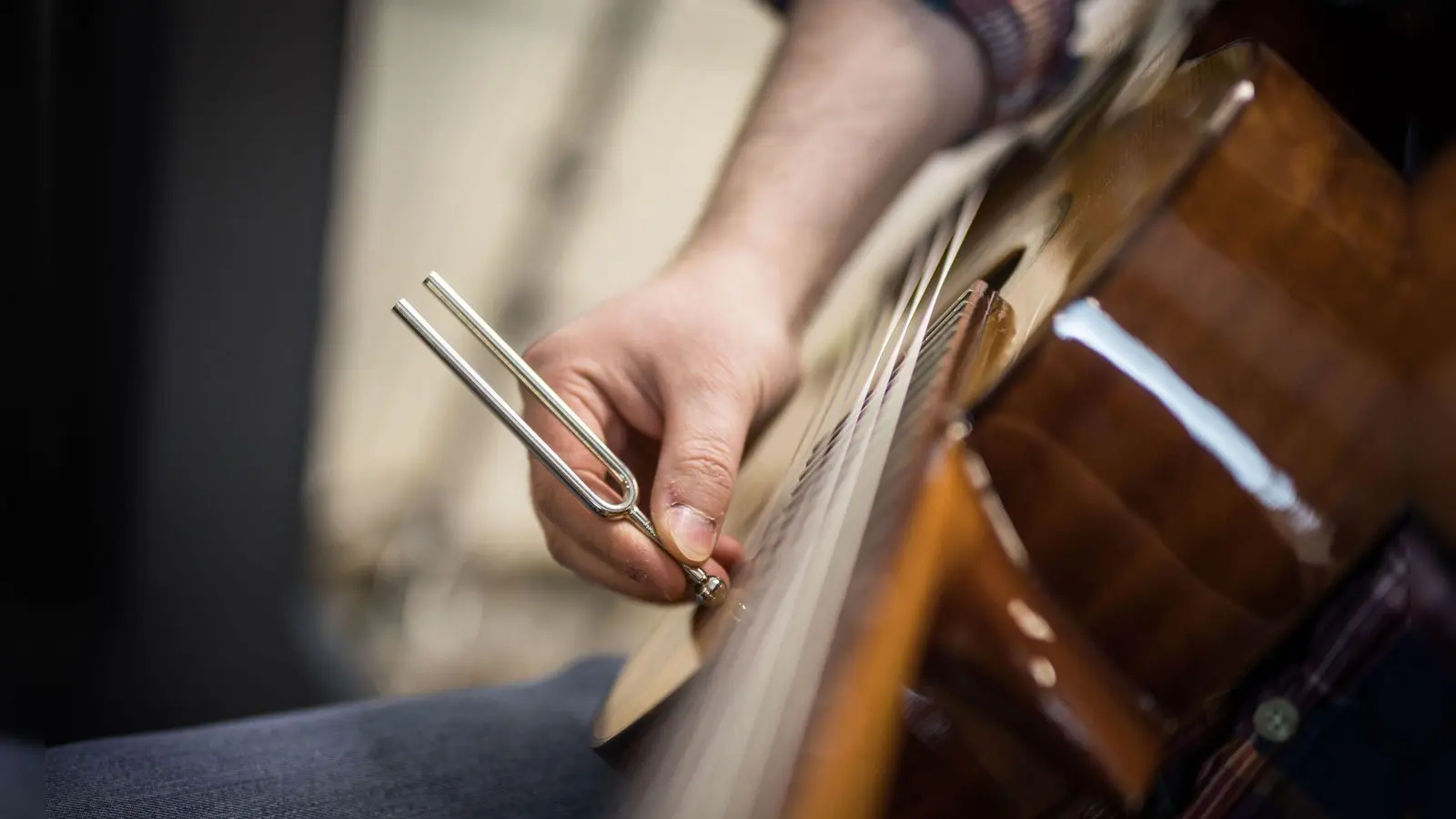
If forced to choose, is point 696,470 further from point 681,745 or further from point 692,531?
point 681,745

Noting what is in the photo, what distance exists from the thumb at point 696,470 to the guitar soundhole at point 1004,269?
14 centimetres

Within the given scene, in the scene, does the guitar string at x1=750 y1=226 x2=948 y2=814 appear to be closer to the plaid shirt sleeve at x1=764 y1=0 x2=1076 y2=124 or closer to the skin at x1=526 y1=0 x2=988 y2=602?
the skin at x1=526 y1=0 x2=988 y2=602

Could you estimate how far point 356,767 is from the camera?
0.46m

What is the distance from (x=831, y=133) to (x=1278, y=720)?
41 centimetres

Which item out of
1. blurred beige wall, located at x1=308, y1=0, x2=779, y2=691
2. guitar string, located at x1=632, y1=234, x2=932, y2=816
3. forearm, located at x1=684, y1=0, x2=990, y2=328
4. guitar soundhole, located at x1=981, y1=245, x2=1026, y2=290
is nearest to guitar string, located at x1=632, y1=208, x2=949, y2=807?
guitar string, located at x1=632, y1=234, x2=932, y2=816

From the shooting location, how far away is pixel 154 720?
104 centimetres

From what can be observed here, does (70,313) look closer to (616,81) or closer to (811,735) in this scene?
(616,81)

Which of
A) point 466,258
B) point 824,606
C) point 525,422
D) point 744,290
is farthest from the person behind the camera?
point 466,258

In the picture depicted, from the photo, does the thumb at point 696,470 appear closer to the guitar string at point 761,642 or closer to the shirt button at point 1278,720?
the guitar string at point 761,642

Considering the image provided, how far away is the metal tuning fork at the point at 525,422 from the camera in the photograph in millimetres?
389

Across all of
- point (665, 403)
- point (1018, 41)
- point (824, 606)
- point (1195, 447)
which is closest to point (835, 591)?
point (824, 606)

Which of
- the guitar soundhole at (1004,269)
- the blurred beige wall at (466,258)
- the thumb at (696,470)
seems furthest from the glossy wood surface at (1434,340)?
the blurred beige wall at (466,258)

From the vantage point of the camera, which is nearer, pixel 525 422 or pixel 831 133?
pixel 525 422

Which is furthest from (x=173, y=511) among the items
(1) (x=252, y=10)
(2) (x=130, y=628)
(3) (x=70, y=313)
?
(1) (x=252, y=10)
